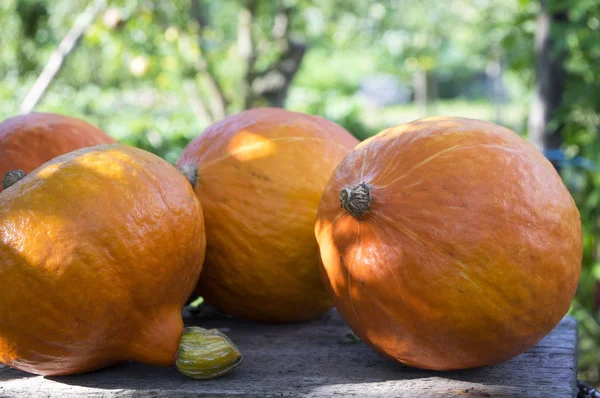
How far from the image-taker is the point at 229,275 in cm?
168

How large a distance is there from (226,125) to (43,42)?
726 cm

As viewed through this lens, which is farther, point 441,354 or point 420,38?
point 420,38

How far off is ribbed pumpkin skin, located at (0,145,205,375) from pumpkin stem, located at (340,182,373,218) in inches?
13.8

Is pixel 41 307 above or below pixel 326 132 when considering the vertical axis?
below

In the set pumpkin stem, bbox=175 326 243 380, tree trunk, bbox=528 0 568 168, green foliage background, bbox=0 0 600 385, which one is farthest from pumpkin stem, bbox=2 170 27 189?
tree trunk, bbox=528 0 568 168

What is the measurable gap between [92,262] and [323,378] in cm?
53

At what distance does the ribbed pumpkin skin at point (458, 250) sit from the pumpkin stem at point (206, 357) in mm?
273

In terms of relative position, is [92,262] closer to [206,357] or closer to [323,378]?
[206,357]

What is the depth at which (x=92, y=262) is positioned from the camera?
4.14 ft

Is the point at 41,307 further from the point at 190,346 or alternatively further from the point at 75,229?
the point at 190,346

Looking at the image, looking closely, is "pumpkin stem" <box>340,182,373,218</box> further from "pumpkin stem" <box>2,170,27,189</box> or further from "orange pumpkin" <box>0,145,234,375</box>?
"pumpkin stem" <box>2,170,27,189</box>

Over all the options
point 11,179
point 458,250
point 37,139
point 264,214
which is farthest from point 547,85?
point 11,179

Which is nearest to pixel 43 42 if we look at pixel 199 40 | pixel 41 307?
pixel 199 40

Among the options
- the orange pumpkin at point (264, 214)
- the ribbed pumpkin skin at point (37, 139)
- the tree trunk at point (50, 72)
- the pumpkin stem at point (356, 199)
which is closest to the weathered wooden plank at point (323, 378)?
the orange pumpkin at point (264, 214)
